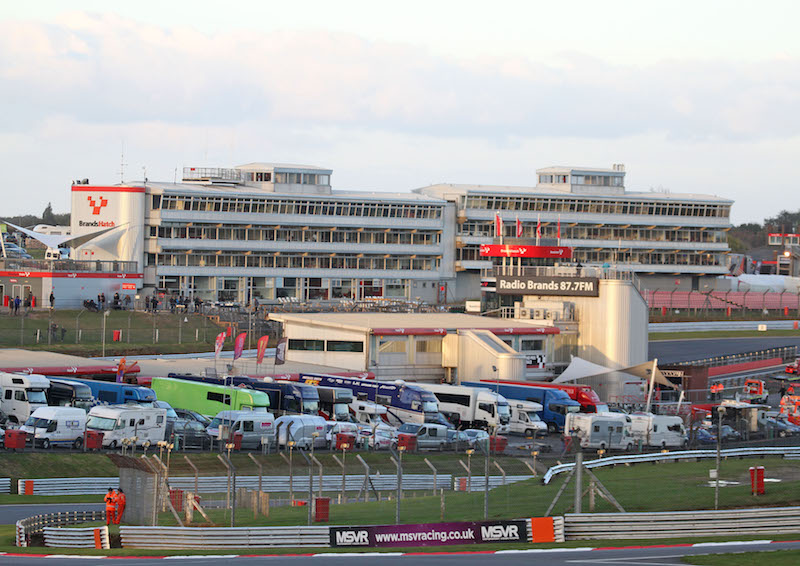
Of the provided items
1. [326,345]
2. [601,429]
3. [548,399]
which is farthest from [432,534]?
[326,345]

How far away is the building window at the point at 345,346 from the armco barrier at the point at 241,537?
130 ft

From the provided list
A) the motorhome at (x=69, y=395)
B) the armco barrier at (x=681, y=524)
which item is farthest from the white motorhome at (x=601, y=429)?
the armco barrier at (x=681, y=524)

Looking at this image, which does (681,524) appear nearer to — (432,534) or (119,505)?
(432,534)

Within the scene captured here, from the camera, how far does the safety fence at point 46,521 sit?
29.3 meters

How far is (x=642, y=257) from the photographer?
13600 centimetres

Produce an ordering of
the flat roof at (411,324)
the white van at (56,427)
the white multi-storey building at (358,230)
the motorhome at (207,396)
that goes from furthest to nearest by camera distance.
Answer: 1. the white multi-storey building at (358,230)
2. the flat roof at (411,324)
3. the motorhome at (207,396)
4. the white van at (56,427)

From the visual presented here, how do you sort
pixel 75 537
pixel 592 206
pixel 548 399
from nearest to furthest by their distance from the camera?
Answer: pixel 75 537, pixel 548 399, pixel 592 206

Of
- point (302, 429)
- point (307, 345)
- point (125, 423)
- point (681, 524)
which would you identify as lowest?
point (302, 429)

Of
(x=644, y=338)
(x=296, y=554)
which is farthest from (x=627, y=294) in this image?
(x=296, y=554)

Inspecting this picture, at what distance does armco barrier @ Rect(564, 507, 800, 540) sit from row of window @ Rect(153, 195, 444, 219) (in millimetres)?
83502

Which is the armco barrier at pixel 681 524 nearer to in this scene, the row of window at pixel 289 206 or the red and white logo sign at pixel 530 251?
the red and white logo sign at pixel 530 251

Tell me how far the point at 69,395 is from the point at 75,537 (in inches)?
904

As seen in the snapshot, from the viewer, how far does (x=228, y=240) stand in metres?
111

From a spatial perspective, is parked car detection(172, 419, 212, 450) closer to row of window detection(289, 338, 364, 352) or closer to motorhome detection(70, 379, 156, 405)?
motorhome detection(70, 379, 156, 405)
